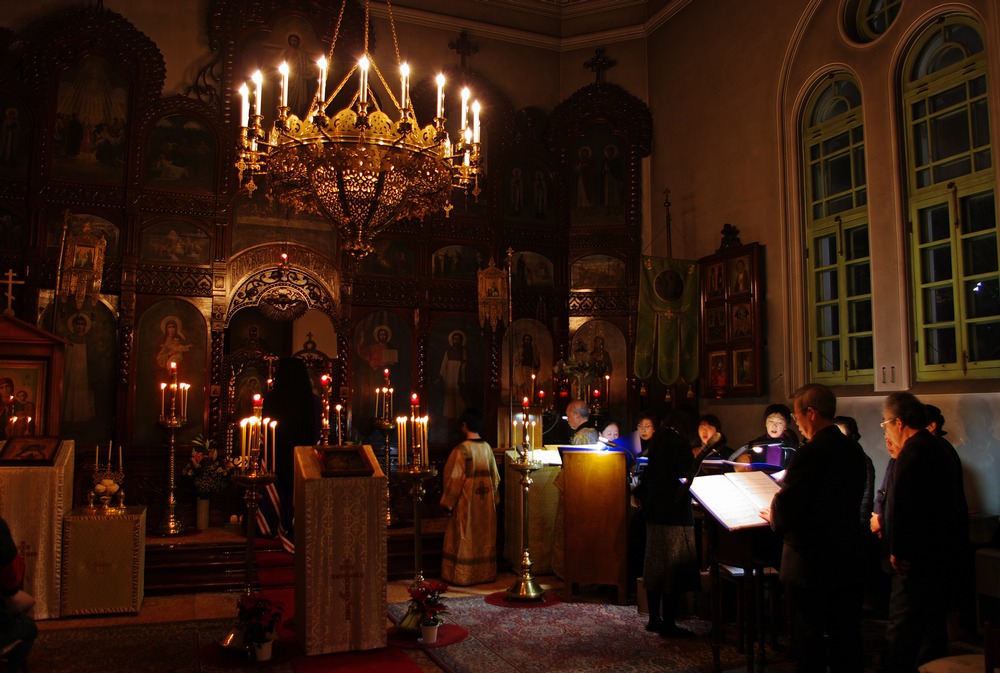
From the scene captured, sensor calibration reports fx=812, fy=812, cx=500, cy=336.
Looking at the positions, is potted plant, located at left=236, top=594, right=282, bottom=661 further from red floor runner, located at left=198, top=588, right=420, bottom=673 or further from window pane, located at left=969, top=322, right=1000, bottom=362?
window pane, located at left=969, top=322, right=1000, bottom=362

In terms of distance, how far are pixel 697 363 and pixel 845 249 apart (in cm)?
263

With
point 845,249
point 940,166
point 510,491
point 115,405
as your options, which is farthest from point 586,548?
point 115,405

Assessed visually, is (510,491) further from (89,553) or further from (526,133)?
(526,133)

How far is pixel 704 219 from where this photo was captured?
11539 millimetres

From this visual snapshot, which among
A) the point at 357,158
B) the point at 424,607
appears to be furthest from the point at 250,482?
the point at 357,158

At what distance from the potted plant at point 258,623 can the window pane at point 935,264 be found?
22.5 ft

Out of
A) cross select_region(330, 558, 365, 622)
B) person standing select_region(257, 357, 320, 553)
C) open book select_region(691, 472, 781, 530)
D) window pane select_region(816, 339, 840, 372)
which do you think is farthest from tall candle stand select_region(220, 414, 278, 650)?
window pane select_region(816, 339, 840, 372)

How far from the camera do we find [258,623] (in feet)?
19.3

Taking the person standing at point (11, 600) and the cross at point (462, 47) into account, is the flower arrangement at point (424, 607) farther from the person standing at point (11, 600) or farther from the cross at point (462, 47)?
the cross at point (462, 47)

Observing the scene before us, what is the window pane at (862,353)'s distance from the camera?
29.3 ft

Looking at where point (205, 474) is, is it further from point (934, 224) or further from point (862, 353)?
point (934, 224)

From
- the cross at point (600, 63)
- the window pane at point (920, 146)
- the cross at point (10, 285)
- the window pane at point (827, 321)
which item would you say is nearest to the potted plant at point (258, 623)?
the cross at point (10, 285)

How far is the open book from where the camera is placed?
16.9 feet

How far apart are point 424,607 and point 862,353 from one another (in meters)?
5.66
